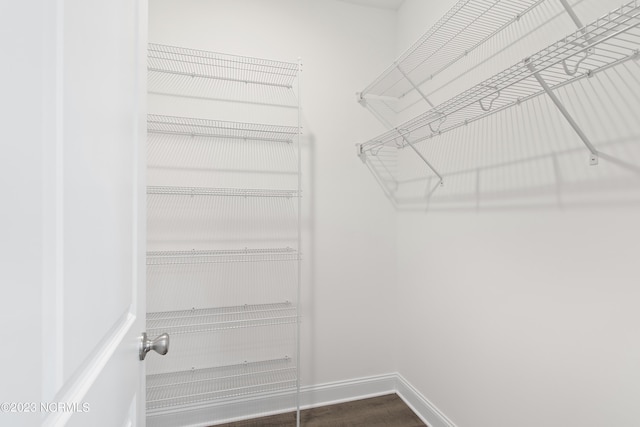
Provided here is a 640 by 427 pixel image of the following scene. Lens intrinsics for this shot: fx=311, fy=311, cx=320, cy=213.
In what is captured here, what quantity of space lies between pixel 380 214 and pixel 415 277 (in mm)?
498

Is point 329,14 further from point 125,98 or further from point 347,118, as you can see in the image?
point 125,98

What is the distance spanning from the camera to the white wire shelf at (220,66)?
5.83 feet

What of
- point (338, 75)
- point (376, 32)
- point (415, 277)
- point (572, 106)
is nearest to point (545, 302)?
point (572, 106)

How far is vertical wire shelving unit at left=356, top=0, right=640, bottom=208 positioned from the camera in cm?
90

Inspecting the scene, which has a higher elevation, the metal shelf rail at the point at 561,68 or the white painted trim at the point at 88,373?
the metal shelf rail at the point at 561,68

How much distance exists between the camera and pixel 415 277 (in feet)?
6.73

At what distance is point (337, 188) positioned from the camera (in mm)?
2162

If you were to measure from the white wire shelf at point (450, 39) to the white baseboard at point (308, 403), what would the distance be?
199cm

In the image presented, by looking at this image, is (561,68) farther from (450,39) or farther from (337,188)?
(337,188)

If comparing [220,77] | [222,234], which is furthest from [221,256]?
[220,77]

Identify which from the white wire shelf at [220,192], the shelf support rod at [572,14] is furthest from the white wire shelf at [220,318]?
the shelf support rod at [572,14]

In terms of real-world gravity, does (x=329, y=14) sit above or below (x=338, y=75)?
above

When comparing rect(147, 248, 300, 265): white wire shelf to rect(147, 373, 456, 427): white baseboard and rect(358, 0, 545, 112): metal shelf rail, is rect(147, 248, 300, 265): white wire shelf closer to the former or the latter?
rect(147, 373, 456, 427): white baseboard

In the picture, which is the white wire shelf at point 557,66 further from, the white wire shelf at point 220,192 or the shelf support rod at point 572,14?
the white wire shelf at point 220,192
